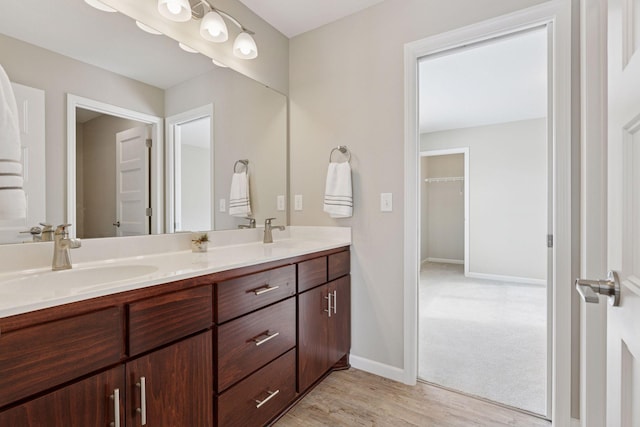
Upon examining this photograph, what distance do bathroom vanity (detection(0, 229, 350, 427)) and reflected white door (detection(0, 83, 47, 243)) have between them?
268 millimetres

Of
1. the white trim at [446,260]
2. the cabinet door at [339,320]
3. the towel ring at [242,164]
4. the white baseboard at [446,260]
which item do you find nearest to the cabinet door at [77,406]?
the cabinet door at [339,320]

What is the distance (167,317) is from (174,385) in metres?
0.24

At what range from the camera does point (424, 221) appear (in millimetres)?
5875

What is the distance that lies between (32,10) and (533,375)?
3.17m

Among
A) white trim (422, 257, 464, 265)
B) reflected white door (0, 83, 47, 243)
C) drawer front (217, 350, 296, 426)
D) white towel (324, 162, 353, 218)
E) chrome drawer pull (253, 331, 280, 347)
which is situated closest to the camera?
reflected white door (0, 83, 47, 243)

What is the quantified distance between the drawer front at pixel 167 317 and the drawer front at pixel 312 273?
1.88 ft

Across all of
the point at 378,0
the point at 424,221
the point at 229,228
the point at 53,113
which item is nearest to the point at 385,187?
the point at 229,228

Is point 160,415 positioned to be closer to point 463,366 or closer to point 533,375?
point 463,366

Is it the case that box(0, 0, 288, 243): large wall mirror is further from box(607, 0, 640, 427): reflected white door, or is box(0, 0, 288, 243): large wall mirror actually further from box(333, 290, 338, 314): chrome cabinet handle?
box(607, 0, 640, 427): reflected white door

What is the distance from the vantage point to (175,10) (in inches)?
59.0

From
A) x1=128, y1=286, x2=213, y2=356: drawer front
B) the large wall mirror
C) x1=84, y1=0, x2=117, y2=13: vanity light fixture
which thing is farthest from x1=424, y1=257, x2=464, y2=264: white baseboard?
x1=84, y1=0, x2=117, y2=13: vanity light fixture

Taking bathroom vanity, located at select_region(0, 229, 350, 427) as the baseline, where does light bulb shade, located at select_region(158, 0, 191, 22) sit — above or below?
above

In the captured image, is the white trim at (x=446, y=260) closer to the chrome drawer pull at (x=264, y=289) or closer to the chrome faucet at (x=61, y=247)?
the chrome drawer pull at (x=264, y=289)

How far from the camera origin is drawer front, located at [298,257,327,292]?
5.41 feet
